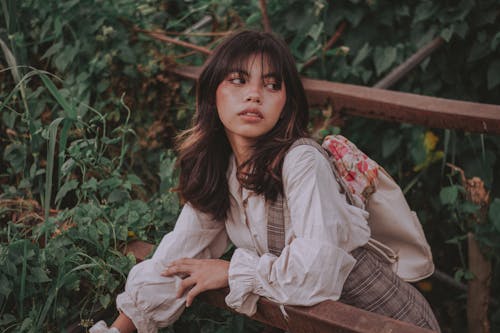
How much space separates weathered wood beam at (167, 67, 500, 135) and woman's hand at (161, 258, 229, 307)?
1.08 metres

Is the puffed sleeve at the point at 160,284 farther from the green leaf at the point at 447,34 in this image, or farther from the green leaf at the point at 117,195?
the green leaf at the point at 447,34

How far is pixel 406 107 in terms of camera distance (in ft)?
8.14

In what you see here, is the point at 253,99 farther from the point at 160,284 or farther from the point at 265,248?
the point at 160,284

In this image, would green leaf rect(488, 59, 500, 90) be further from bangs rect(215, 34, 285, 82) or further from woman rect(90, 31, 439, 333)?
bangs rect(215, 34, 285, 82)

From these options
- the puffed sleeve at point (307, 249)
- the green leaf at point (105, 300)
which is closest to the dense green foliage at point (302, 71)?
the green leaf at point (105, 300)

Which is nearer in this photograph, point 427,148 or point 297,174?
point 297,174

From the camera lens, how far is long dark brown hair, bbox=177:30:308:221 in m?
1.88

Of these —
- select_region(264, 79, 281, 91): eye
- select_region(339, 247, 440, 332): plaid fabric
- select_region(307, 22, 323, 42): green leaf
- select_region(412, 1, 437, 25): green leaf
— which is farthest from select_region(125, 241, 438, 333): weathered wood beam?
select_region(412, 1, 437, 25): green leaf

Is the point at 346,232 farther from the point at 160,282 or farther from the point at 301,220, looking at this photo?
the point at 160,282

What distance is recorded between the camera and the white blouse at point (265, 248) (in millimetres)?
1624

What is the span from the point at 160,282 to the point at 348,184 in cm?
65

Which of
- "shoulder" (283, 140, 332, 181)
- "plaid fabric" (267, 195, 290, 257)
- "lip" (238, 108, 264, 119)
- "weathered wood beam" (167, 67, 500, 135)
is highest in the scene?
"lip" (238, 108, 264, 119)

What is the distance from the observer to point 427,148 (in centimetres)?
308

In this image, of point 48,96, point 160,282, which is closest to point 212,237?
point 160,282
